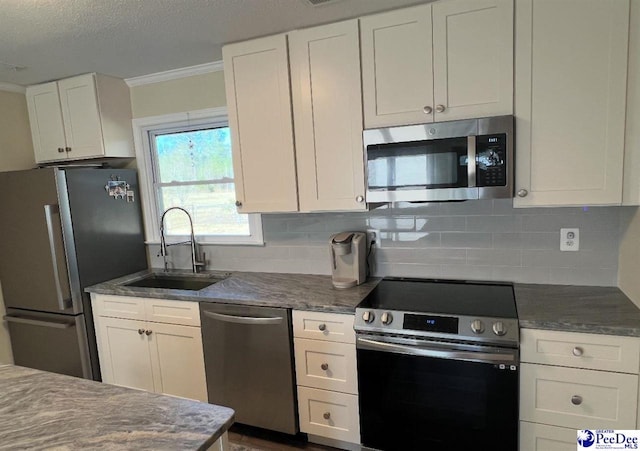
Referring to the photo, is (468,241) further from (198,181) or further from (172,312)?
(198,181)

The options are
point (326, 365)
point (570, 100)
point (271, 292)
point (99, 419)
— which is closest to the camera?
point (99, 419)

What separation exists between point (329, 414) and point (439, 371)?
705 mm

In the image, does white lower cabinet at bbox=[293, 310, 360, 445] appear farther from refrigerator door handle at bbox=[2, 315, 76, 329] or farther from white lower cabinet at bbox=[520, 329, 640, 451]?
refrigerator door handle at bbox=[2, 315, 76, 329]

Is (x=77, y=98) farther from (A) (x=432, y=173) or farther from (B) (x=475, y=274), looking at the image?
(B) (x=475, y=274)

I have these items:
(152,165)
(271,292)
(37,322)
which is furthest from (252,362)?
(152,165)

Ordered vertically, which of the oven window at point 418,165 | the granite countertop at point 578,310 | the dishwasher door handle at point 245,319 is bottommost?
the dishwasher door handle at point 245,319

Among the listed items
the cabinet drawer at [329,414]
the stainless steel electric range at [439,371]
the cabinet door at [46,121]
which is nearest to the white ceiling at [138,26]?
the cabinet door at [46,121]

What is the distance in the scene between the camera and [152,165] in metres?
3.20

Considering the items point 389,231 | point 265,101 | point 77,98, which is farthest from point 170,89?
point 389,231

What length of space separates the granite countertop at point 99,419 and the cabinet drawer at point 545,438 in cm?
141

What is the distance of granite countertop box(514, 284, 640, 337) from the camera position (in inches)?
63.9

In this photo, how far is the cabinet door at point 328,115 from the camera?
2133mm

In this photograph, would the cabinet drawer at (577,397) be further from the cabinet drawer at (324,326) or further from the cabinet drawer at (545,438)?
the cabinet drawer at (324,326)

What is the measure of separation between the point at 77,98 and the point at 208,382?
2.30 m
